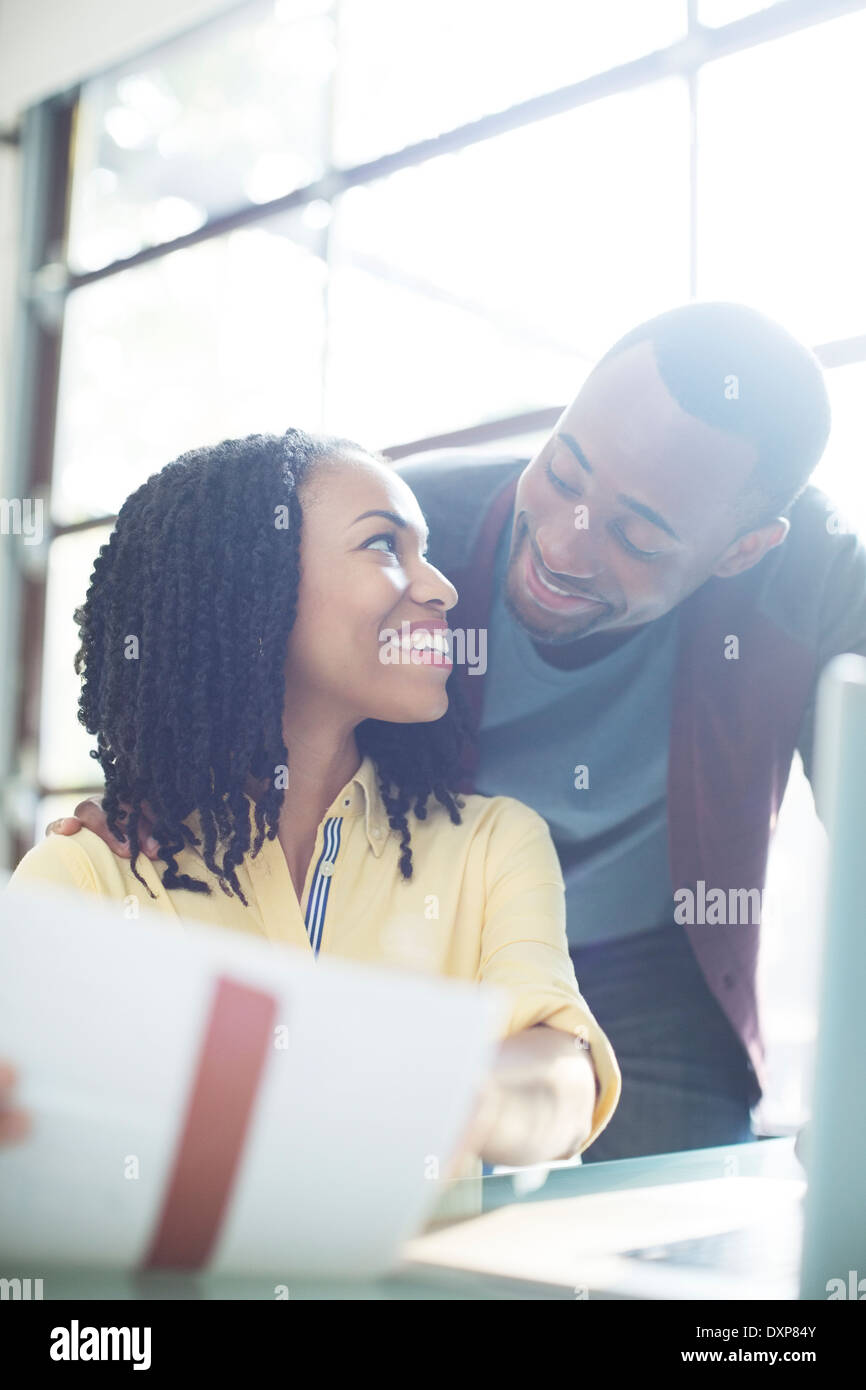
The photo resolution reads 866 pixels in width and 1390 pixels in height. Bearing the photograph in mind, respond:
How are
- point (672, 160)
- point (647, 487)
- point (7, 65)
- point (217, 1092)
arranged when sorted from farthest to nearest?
1. point (7, 65)
2. point (672, 160)
3. point (647, 487)
4. point (217, 1092)

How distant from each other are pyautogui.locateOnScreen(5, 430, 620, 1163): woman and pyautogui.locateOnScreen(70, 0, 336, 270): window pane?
133 centimetres

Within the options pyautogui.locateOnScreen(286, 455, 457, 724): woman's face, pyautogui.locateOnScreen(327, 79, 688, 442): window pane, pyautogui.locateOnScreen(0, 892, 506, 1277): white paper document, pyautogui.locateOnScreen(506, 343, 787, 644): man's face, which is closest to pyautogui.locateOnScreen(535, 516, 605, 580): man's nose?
pyautogui.locateOnScreen(506, 343, 787, 644): man's face

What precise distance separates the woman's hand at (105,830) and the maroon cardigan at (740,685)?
0.87 feet

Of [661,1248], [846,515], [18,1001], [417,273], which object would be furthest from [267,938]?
[417,273]

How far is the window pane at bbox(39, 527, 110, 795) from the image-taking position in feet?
6.78

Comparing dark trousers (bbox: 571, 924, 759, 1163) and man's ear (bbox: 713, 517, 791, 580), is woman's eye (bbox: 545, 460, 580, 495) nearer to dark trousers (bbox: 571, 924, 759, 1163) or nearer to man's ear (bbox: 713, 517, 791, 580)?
man's ear (bbox: 713, 517, 791, 580)

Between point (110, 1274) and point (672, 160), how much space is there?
54.3 inches

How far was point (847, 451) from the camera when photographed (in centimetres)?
107

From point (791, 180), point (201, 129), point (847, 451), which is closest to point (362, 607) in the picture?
point (847, 451)

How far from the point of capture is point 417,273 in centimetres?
169

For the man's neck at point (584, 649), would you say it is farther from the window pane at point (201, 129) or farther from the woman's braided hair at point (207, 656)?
the window pane at point (201, 129)

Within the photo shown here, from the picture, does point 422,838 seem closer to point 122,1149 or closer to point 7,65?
point 122,1149

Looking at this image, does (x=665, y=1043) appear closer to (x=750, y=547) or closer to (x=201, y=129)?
(x=750, y=547)

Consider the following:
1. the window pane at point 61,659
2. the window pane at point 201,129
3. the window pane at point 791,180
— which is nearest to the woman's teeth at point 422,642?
the window pane at point 791,180
